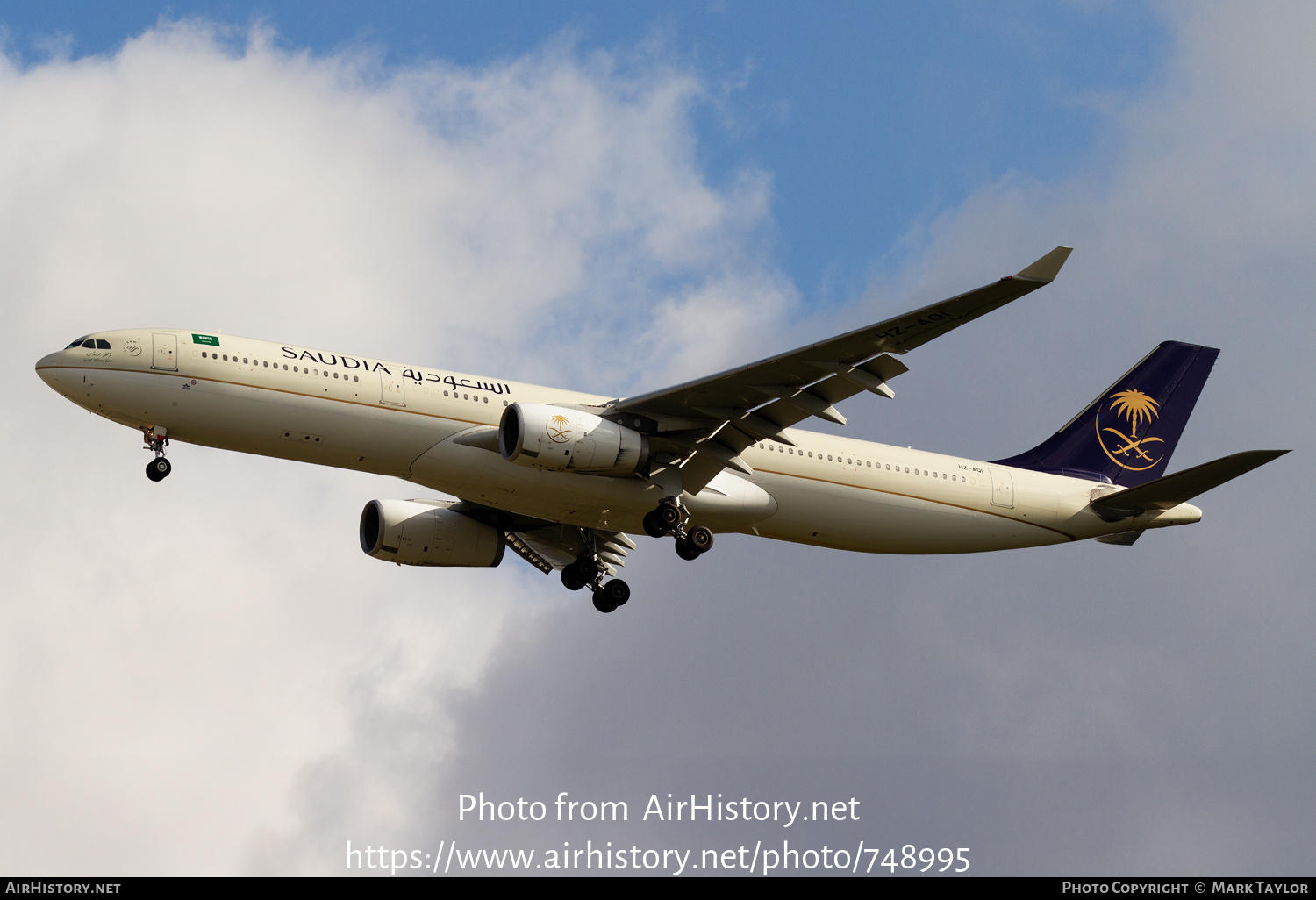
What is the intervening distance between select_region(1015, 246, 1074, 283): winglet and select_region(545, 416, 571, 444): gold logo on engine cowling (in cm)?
1097

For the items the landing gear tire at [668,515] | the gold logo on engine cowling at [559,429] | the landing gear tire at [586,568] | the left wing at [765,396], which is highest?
the left wing at [765,396]

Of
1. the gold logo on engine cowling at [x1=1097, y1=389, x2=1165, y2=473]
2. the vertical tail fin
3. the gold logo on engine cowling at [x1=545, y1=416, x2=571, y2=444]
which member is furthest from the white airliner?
the gold logo on engine cowling at [x1=1097, y1=389, x2=1165, y2=473]

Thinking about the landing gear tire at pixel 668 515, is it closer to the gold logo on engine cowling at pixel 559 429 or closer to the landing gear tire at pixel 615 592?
the gold logo on engine cowling at pixel 559 429

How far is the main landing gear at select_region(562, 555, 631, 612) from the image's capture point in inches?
1619

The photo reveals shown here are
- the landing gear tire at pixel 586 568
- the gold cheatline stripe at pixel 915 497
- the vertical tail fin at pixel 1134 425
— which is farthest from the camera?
the vertical tail fin at pixel 1134 425

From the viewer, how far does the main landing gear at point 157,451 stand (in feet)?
112

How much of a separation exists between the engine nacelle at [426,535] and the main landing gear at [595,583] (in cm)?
247

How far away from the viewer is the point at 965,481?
4044cm

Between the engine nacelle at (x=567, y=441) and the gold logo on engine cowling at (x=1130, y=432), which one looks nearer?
the engine nacelle at (x=567, y=441)

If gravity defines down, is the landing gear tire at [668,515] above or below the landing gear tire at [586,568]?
below

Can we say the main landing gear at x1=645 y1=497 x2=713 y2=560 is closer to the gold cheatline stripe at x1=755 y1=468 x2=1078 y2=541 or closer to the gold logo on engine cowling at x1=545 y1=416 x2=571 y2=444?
the gold cheatline stripe at x1=755 y1=468 x2=1078 y2=541

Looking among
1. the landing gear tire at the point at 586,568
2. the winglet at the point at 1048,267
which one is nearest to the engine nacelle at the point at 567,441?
the landing gear tire at the point at 586,568
